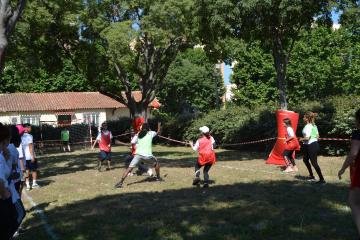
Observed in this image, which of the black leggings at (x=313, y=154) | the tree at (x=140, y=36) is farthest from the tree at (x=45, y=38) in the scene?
the black leggings at (x=313, y=154)

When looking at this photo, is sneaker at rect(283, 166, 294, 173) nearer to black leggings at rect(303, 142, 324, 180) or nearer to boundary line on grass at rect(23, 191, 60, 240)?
black leggings at rect(303, 142, 324, 180)

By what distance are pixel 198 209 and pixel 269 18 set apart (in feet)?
33.8

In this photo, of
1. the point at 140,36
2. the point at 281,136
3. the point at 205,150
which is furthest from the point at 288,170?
the point at 140,36

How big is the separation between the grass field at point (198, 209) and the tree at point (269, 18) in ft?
18.5

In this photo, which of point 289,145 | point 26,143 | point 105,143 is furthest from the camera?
point 105,143

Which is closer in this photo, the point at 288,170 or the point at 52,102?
the point at 288,170

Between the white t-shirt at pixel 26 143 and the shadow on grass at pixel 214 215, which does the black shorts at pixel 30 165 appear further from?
the shadow on grass at pixel 214 215

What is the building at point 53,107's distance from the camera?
5272cm

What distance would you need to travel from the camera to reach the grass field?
7.12 m

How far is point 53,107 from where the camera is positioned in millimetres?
53719

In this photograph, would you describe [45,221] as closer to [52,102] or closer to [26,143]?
[26,143]

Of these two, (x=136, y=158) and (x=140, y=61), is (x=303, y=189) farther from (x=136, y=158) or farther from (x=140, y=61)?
(x=140, y=61)

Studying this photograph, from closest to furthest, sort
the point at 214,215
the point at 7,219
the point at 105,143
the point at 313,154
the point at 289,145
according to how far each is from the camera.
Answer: the point at 7,219, the point at 214,215, the point at 313,154, the point at 289,145, the point at 105,143

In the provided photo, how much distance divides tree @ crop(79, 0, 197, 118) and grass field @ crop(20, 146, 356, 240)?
9.79 m
